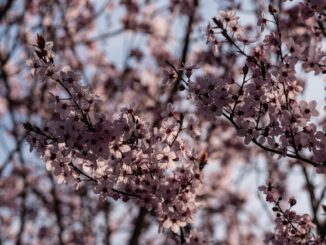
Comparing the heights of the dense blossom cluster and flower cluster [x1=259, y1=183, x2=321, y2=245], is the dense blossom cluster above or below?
above

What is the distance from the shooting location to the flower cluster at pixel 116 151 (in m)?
3.59

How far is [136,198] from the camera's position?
426 centimetres

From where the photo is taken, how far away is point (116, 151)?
3.78 m

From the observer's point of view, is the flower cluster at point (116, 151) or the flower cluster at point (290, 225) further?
the flower cluster at point (290, 225)

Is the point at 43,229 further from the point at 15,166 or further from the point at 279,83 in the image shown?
the point at 279,83

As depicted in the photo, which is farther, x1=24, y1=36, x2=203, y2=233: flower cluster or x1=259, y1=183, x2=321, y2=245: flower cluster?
x1=259, y1=183, x2=321, y2=245: flower cluster

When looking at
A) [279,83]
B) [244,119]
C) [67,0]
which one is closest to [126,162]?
[244,119]

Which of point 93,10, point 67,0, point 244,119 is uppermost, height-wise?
point 93,10

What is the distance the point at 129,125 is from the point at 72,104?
1.54ft

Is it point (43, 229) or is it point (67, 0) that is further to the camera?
point (43, 229)

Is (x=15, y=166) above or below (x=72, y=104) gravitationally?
above

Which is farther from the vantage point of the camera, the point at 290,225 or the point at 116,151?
the point at 290,225

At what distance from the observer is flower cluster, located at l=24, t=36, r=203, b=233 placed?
11.8ft

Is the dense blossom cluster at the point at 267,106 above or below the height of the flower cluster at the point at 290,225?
above
